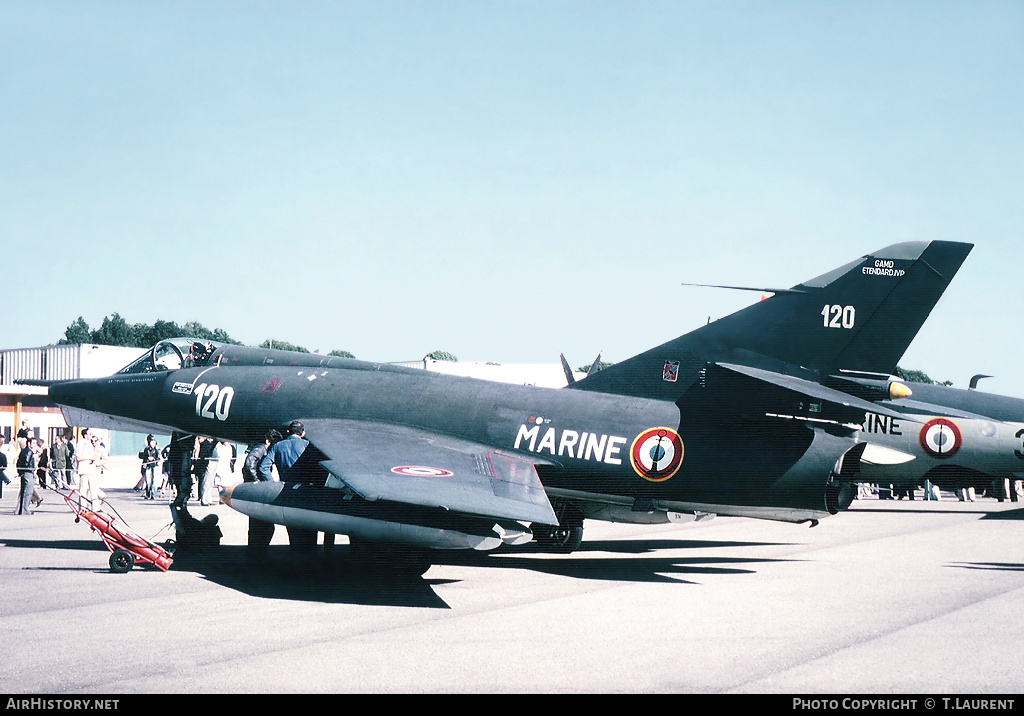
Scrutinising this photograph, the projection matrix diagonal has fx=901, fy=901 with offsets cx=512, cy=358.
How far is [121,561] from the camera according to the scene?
11.9 meters

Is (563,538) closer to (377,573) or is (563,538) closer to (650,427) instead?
(650,427)

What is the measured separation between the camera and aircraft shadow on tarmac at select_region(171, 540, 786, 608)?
35.1ft

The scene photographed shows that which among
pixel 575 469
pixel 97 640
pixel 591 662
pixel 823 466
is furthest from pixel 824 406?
pixel 97 640

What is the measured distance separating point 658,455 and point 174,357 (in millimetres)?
8763

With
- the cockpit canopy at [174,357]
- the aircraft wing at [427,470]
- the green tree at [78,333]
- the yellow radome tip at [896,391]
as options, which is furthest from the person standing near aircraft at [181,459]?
the green tree at [78,333]

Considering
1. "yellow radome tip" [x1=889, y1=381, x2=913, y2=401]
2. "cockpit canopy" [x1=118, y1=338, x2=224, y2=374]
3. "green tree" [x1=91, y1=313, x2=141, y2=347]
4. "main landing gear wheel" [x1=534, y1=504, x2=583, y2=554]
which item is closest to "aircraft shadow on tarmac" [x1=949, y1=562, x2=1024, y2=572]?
"yellow radome tip" [x1=889, y1=381, x2=913, y2=401]

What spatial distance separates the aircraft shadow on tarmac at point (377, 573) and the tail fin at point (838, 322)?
272cm

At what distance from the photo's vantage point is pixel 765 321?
1323cm

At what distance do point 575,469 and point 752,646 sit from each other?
5.24 meters

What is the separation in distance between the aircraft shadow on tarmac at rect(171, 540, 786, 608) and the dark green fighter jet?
2.02 ft

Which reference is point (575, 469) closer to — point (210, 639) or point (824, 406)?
point (824, 406)

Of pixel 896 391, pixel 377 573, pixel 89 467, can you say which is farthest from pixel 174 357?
pixel 896 391

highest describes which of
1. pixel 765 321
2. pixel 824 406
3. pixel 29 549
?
pixel 765 321
